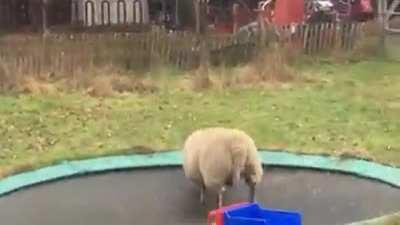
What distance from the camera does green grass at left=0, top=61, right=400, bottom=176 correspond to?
7.00 metres

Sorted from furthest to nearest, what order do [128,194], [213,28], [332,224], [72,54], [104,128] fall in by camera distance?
[213,28] → [72,54] → [104,128] → [128,194] → [332,224]

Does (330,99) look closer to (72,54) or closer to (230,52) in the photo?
(230,52)

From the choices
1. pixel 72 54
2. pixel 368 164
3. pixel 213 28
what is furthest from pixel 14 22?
pixel 368 164

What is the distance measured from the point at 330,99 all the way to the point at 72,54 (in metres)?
2.91

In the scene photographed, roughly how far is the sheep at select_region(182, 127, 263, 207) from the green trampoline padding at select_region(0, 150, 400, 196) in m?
1.06

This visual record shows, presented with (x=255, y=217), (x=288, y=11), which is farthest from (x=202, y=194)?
(x=288, y=11)

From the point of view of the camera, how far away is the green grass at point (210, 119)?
700 centimetres

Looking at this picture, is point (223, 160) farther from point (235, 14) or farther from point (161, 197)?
point (235, 14)

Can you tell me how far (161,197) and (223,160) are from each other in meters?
0.69

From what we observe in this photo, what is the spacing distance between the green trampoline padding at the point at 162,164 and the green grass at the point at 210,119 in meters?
0.23

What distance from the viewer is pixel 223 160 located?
5016 mm

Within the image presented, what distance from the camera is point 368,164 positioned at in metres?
6.26

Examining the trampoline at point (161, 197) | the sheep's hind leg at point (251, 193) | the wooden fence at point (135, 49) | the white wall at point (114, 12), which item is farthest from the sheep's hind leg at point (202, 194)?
the white wall at point (114, 12)

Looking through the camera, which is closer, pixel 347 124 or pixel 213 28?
pixel 347 124
